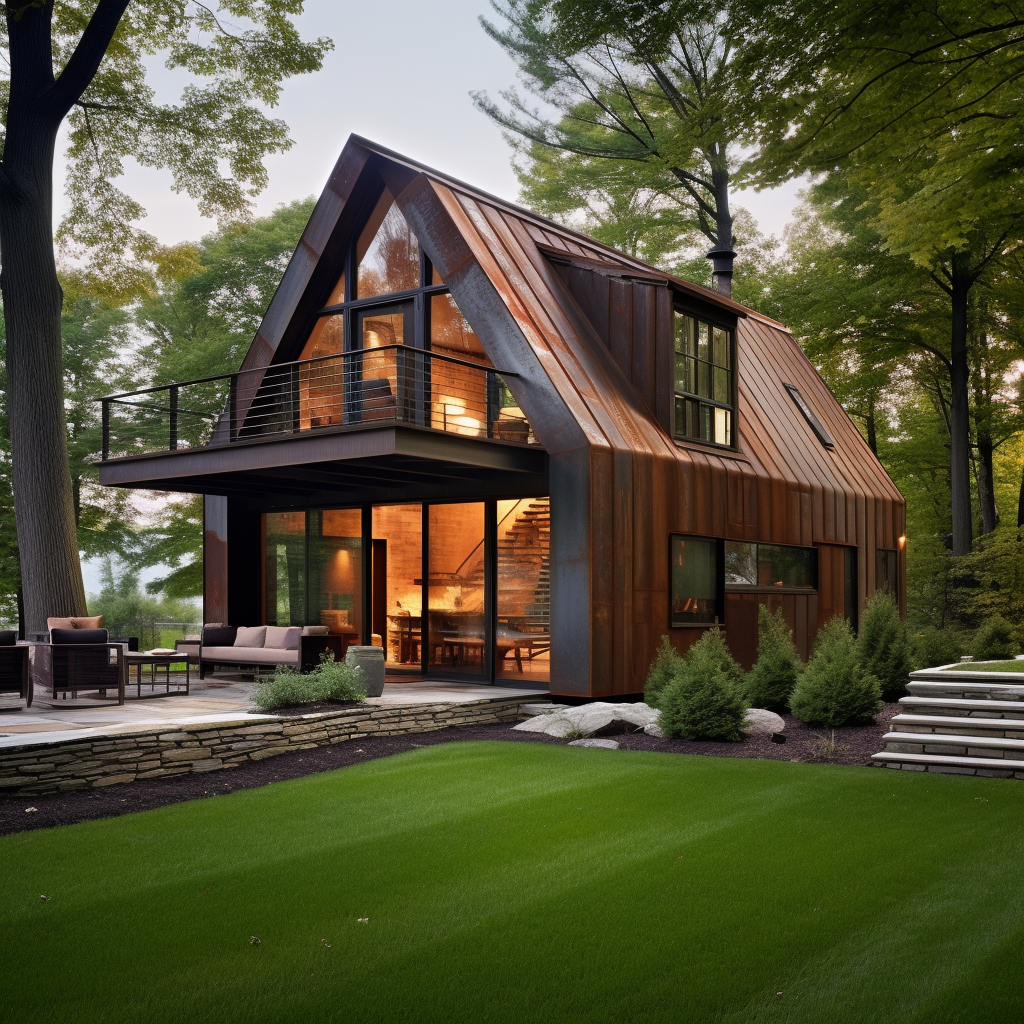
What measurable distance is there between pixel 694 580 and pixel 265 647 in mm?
5906

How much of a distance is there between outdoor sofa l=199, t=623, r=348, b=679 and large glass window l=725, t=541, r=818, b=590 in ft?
18.5

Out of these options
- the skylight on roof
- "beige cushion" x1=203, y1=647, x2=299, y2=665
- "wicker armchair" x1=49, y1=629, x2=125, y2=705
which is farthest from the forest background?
"beige cushion" x1=203, y1=647, x2=299, y2=665

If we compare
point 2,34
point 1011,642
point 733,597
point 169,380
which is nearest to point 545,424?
point 733,597

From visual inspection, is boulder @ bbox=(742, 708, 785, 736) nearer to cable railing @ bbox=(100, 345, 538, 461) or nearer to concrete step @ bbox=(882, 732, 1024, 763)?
concrete step @ bbox=(882, 732, 1024, 763)

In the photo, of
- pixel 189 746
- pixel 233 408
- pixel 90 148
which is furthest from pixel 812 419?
pixel 189 746

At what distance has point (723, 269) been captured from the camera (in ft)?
73.6

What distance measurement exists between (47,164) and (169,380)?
39.8 ft

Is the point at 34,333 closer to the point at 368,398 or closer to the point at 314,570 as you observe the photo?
the point at 368,398

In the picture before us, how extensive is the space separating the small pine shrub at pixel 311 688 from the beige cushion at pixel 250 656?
2.37 metres

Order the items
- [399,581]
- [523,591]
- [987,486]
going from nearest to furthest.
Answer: [523,591] < [399,581] < [987,486]

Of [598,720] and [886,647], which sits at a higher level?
[886,647]

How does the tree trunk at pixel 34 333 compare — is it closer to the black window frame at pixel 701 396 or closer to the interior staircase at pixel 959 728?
the black window frame at pixel 701 396

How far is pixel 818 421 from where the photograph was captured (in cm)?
2003

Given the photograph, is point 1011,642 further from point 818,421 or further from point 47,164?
point 47,164
